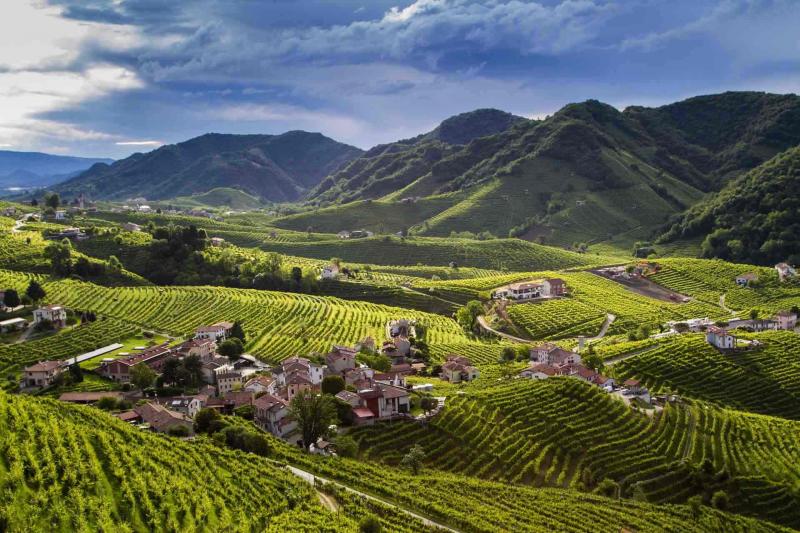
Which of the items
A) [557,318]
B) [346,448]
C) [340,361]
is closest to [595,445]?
[346,448]

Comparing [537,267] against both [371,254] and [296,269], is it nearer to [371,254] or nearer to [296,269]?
[371,254]

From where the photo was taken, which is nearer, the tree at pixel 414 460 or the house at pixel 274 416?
the tree at pixel 414 460

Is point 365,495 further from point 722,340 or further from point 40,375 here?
point 722,340

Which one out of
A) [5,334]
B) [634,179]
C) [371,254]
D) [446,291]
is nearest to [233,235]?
[371,254]

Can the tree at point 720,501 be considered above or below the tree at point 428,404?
below

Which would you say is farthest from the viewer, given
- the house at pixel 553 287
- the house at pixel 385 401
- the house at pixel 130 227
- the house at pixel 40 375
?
the house at pixel 130 227

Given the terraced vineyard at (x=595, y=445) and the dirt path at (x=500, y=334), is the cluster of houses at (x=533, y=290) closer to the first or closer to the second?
the dirt path at (x=500, y=334)

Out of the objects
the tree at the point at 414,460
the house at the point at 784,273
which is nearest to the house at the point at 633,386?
the tree at the point at 414,460
